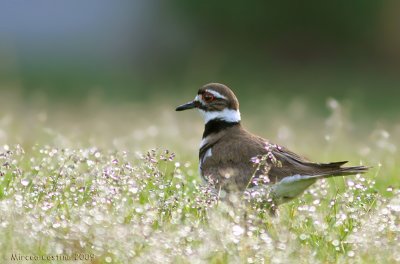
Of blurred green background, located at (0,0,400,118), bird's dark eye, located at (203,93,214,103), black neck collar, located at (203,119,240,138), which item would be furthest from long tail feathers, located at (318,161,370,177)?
blurred green background, located at (0,0,400,118)

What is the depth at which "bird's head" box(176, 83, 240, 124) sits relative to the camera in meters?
8.91

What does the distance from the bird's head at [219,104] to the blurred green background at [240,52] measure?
1536cm

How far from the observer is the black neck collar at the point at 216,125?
29.1 feet

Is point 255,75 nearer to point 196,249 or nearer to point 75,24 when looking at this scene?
point 75,24

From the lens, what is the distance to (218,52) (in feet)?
94.1

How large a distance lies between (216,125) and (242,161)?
3.53 feet

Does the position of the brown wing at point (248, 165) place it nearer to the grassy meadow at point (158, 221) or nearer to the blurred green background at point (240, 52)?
the grassy meadow at point (158, 221)

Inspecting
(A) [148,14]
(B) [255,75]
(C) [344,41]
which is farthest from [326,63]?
(A) [148,14]

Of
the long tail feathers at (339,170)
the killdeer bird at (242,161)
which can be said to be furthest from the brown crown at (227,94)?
the long tail feathers at (339,170)

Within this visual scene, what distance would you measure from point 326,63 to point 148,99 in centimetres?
900

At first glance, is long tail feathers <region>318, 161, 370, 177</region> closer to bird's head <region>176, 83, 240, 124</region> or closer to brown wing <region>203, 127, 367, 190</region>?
brown wing <region>203, 127, 367, 190</region>

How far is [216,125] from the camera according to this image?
29.3 ft

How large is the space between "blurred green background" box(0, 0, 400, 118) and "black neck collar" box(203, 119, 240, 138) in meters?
15.4

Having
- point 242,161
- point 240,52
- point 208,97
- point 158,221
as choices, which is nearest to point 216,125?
point 208,97
